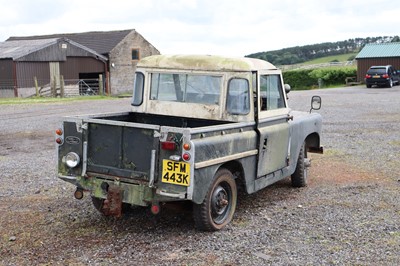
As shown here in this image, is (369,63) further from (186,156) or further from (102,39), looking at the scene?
(186,156)

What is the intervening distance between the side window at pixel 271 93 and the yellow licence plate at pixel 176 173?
1926mm

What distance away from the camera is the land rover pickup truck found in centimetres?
580

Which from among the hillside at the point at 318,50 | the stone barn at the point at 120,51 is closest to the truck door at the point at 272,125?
the stone barn at the point at 120,51

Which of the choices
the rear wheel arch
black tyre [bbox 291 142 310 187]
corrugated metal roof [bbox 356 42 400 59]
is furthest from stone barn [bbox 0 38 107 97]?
black tyre [bbox 291 142 310 187]

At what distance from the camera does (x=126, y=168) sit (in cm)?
603

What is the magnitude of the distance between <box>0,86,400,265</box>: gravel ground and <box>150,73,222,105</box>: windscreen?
1526 mm

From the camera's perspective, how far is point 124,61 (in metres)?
47.9

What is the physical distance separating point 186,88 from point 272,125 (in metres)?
1.28

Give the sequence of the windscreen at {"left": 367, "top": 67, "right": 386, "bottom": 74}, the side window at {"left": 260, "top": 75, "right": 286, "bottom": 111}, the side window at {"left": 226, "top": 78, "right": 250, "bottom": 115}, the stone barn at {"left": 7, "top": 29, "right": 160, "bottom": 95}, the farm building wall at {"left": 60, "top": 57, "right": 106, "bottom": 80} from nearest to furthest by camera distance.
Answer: the side window at {"left": 226, "top": 78, "right": 250, "bottom": 115}
the side window at {"left": 260, "top": 75, "right": 286, "bottom": 111}
the windscreen at {"left": 367, "top": 67, "right": 386, "bottom": 74}
the farm building wall at {"left": 60, "top": 57, "right": 106, "bottom": 80}
the stone barn at {"left": 7, "top": 29, "right": 160, "bottom": 95}

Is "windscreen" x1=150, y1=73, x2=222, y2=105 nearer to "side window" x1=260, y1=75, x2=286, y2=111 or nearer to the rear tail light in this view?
"side window" x1=260, y1=75, x2=286, y2=111

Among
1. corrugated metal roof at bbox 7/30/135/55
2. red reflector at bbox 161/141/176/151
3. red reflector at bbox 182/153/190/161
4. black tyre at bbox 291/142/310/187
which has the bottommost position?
black tyre at bbox 291/142/310/187

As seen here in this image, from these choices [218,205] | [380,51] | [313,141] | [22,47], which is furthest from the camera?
[380,51]

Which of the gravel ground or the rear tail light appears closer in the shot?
the gravel ground

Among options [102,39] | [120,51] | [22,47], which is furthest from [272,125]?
[102,39]
